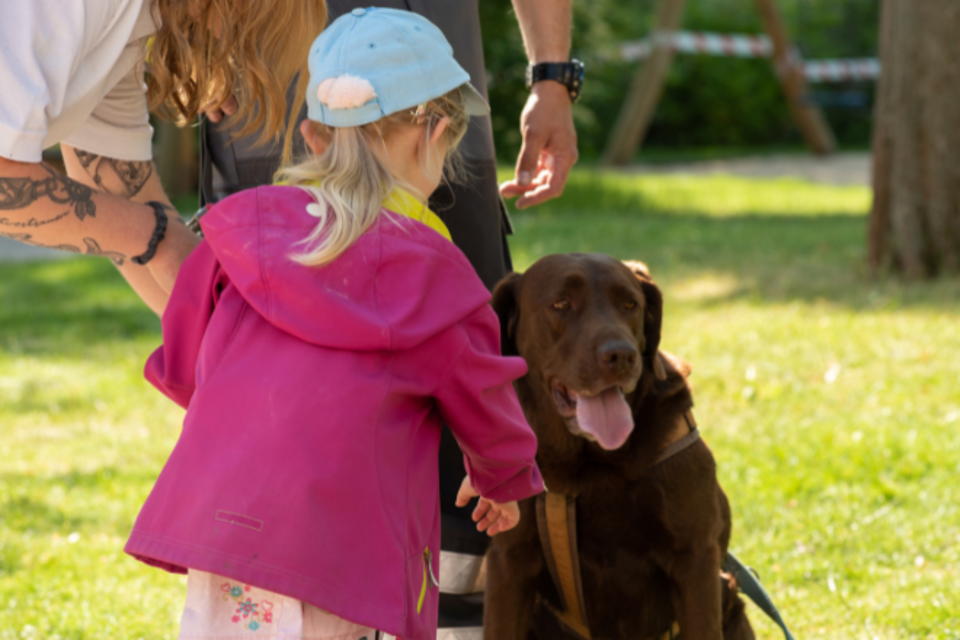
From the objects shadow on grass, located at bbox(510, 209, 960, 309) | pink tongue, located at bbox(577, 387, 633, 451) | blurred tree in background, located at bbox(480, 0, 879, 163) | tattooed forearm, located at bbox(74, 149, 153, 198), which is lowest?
blurred tree in background, located at bbox(480, 0, 879, 163)

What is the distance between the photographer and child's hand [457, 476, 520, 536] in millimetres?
1981

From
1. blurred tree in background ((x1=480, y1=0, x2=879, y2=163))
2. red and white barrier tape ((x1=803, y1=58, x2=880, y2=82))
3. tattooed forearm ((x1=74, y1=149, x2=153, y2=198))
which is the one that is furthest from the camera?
blurred tree in background ((x1=480, y1=0, x2=879, y2=163))

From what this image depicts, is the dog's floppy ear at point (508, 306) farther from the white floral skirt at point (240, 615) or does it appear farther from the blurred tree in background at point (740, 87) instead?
the blurred tree in background at point (740, 87)

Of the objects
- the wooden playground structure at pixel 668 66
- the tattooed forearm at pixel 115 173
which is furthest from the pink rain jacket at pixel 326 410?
the wooden playground structure at pixel 668 66

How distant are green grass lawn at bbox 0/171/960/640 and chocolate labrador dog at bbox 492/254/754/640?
756 mm

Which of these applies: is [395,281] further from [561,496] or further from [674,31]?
[674,31]

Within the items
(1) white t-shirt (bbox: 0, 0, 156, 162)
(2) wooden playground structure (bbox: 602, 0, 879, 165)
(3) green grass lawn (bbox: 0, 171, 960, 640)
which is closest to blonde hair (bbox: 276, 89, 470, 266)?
(1) white t-shirt (bbox: 0, 0, 156, 162)

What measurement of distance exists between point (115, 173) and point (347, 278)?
0.90 m

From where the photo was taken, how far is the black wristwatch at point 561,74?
2.87 metres

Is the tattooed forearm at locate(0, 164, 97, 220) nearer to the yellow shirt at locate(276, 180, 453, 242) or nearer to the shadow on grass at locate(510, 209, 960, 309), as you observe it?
the yellow shirt at locate(276, 180, 453, 242)

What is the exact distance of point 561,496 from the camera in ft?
8.55

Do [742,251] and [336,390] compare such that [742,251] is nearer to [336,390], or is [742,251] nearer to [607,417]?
[607,417]

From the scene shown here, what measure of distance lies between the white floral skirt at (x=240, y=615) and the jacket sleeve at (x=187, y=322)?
0.38 m

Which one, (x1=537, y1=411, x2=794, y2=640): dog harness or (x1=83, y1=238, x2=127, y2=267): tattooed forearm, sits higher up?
(x1=83, y1=238, x2=127, y2=267): tattooed forearm
